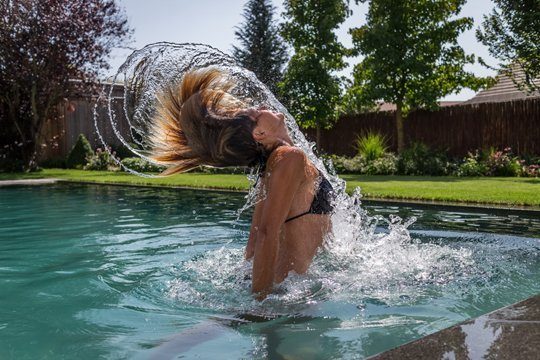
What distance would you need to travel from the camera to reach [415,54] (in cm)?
1948

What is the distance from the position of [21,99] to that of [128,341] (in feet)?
72.9

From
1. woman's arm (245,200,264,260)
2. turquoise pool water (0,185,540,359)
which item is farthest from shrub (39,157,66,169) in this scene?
woman's arm (245,200,264,260)

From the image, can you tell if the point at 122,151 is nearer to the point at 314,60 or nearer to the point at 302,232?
the point at 314,60

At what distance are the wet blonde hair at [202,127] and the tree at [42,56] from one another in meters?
19.4

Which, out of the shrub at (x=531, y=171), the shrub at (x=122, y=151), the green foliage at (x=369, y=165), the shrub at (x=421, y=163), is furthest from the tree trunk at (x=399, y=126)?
the shrub at (x=122, y=151)

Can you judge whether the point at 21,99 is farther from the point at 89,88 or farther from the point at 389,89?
the point at 389,89

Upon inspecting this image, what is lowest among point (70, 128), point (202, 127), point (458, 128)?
point (202, 127)

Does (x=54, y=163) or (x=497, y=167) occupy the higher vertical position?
(x=54, y=163)

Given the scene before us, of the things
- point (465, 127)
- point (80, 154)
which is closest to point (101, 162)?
point (80, 154)

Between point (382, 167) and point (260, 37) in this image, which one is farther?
point (260, 37)

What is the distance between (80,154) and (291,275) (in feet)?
72.6

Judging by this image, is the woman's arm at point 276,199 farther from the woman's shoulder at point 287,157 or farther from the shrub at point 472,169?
the shrub at point 472,169

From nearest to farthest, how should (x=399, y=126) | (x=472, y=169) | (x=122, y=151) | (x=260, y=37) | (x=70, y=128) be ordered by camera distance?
(x=472, y=169) → (x=399, y=126) → (x=122, y=151) → (x=70, y=128) → (x=260, y=37)

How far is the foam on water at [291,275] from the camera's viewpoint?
12.4ft
